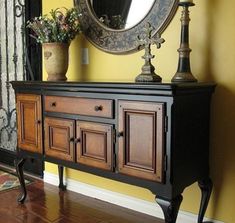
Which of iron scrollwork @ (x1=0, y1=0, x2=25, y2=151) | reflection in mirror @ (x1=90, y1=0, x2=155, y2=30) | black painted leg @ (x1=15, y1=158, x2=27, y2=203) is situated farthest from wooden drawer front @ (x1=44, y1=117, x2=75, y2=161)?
iron scrollwork @ (x1=0, y1=0, x2=25, y2=151)

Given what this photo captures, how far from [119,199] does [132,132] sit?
3.03ft

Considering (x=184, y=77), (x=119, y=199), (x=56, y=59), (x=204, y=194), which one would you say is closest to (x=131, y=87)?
(x=184, y=77)

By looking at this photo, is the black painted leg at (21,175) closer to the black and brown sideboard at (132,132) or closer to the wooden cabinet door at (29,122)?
the wooden cabinet door at (29,122)

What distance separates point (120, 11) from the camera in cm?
239

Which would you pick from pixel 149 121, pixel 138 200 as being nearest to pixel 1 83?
pixel 138 200

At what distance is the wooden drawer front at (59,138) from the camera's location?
210 cm

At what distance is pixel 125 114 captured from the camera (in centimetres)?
178

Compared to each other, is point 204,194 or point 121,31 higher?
point 121,31

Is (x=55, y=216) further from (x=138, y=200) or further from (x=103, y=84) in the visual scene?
(x=103, y=84)

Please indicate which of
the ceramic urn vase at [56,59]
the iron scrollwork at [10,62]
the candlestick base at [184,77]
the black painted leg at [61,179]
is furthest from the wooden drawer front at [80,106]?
the iron scrollwork at [10,62]

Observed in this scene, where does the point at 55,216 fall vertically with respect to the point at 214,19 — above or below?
below

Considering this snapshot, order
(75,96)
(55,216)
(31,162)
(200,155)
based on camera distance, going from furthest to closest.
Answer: (31,162)
(55,216)
(75,96)
(200,155)

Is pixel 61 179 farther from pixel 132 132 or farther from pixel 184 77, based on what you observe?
pixel 184 77

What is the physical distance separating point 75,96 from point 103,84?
0.93 feet
